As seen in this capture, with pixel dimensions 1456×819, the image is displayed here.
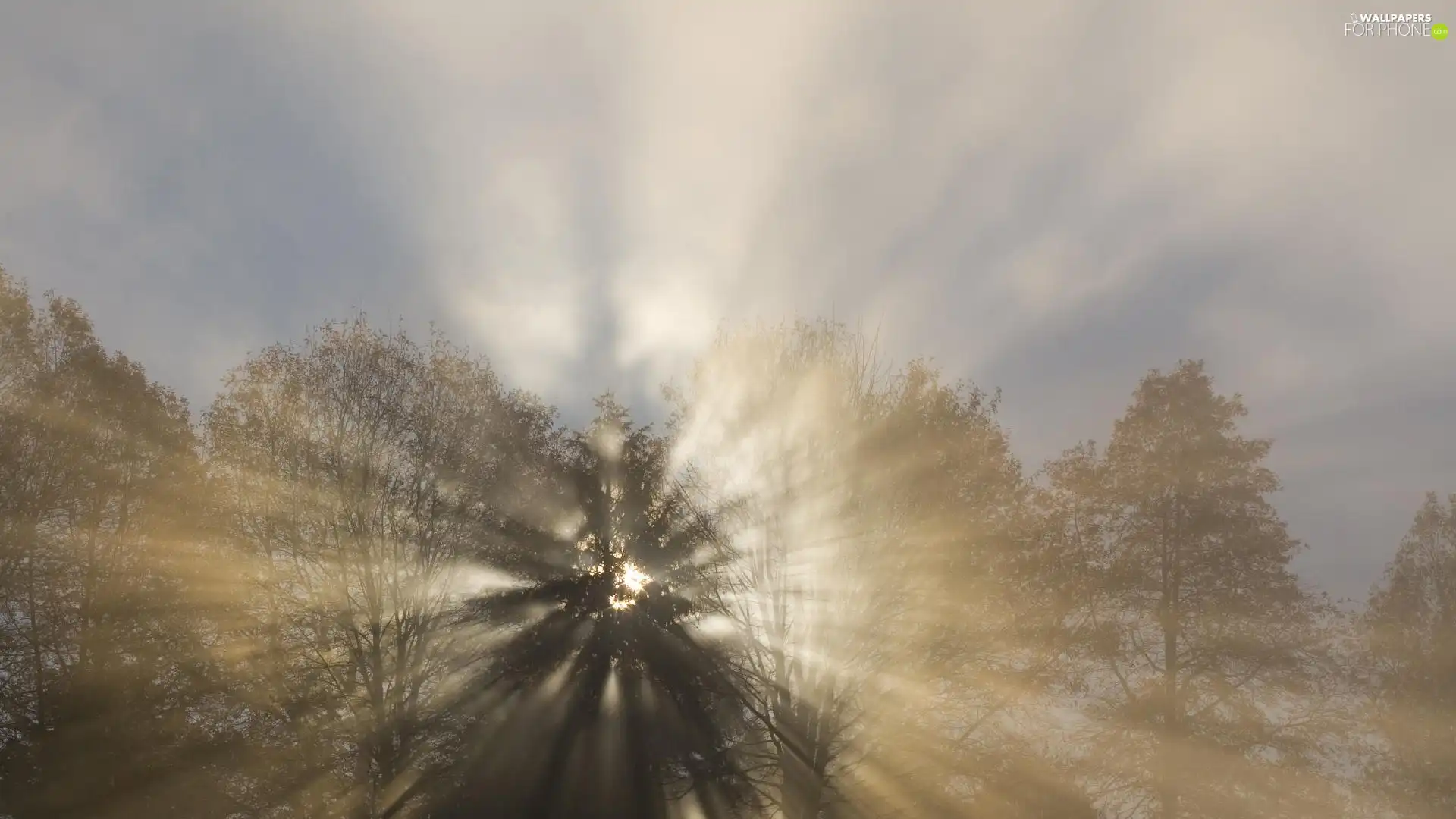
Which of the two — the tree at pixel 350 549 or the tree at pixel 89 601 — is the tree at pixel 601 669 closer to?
the tree at pixel 350 549

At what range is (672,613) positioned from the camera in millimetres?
16641

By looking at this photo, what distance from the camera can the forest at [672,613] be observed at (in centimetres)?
1405

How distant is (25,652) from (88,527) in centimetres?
284

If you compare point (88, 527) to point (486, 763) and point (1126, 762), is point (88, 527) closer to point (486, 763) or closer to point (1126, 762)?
point (486, 763)

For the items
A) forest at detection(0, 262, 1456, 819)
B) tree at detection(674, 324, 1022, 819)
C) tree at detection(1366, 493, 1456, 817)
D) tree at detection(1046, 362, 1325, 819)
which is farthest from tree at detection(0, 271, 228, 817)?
tree at detection(1366, 493, 1456, 817)

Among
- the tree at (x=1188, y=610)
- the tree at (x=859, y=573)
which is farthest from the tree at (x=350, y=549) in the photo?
the tree at (x=1188, y=610)

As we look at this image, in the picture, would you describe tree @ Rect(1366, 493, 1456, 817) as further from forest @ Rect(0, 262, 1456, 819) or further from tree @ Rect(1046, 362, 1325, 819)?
tree @ Rect(1046, 362, 1325, 819)

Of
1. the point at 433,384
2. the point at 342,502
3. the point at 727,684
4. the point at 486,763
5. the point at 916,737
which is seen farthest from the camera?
the point at 433,384

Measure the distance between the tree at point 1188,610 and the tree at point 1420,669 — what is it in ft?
12.5

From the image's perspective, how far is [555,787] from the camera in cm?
1462

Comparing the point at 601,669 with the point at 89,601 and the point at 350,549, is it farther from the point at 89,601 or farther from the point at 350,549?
the point at 89,601

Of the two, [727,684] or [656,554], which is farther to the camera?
[656,554]

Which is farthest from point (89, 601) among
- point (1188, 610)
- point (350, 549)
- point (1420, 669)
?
point (1420, 669)


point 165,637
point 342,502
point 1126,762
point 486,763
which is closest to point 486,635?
point 486,763
